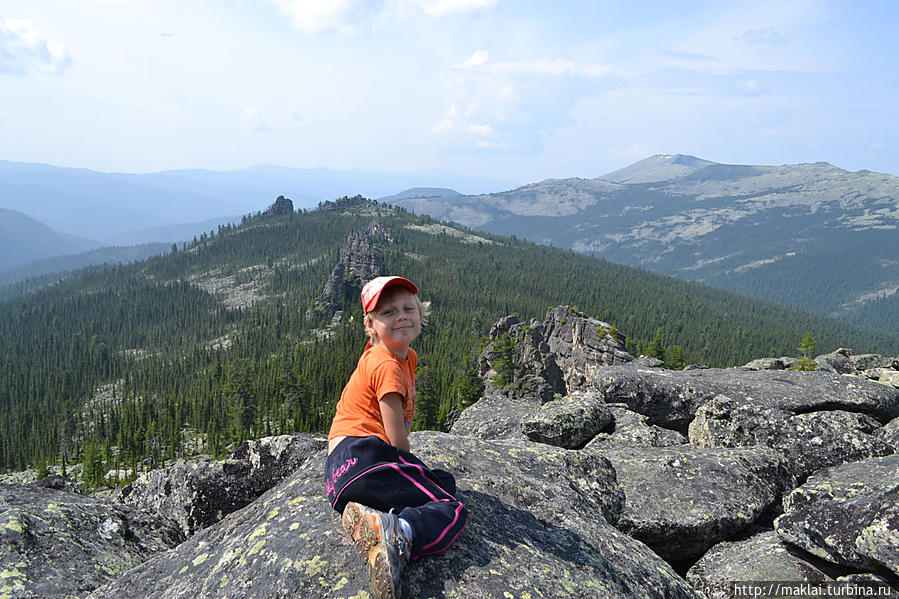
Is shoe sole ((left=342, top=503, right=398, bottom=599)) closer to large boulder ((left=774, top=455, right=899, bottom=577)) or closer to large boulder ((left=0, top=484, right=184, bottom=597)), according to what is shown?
large boulder ((left=0, top=484, right=184, bottom=597))

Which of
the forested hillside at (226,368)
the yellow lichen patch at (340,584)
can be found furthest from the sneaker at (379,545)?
the forested hillside at (226,368)

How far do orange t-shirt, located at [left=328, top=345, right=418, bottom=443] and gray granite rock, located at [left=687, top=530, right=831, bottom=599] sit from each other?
315 inches

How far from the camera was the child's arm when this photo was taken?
6.70 meters

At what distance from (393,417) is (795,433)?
14.5 metres

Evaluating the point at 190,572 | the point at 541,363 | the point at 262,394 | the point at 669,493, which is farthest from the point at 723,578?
the point at 262,394

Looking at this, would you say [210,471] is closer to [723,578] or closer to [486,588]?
[486,588]

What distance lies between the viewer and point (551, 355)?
78.1 m

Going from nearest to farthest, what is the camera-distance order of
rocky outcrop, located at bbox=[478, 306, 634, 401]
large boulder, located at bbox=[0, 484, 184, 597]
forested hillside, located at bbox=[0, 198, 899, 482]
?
large boulder, located at bbox=[0, 484, 184, 597]
rocky outcrop, located at bbox=[478, 306, 634, 401]
forested hillside, located at bbox=[0, 198, 899, 482]

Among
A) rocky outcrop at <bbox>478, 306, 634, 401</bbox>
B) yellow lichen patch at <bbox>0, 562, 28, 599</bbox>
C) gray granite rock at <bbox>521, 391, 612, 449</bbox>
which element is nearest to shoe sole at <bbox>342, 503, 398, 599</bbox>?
yellow lichen patch at <bbox>0, 562, 28, 599</bbox>

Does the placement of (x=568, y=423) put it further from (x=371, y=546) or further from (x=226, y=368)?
(x=226, y=368)

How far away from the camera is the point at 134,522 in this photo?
10.4 meters

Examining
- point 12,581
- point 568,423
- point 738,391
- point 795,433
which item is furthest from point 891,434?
point 12,581

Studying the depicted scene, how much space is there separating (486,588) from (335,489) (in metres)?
2.46

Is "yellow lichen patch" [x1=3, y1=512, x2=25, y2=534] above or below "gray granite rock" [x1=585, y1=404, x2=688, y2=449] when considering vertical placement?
above
